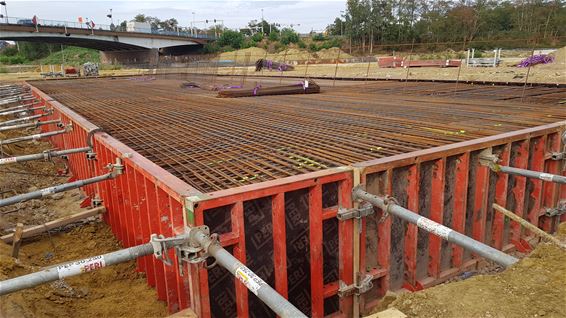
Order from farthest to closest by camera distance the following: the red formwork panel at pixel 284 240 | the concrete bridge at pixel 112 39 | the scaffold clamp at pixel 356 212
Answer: the concrete bridge at pixel 112 39
the scaffold clamp at pixel 356 212
the red formwork panel at pixel 284 240

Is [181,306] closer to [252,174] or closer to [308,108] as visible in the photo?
[252,174]

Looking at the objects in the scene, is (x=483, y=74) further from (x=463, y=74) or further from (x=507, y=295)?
(x=507, y=295)

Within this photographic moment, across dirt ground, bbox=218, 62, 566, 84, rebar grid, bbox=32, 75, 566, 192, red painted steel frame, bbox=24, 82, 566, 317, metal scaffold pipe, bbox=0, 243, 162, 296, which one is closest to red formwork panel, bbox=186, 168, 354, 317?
red painted steel frame, bbox=24, 82, 566, 317

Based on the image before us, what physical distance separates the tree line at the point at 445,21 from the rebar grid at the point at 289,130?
24.4 meters

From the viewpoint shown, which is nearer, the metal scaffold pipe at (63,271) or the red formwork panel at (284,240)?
the metal scaffold pipe at (63,271)

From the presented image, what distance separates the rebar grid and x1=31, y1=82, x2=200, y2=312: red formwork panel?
0.97 feet

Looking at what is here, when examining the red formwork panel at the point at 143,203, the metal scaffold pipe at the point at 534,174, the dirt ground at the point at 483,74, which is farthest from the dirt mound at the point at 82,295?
the dirt ground at the point at 483,74

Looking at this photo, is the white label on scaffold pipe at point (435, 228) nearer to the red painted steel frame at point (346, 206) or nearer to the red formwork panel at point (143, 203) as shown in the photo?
the red painted steel frame at point (346, 206)

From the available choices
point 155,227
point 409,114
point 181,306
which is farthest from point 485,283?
point 409,114

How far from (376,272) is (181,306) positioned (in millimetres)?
1965

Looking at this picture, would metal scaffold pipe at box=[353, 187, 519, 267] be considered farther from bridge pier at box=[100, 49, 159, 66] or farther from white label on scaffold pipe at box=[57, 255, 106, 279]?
bridge pier at box=[100, 49, 159, 66]

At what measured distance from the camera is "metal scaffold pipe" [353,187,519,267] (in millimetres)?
2760

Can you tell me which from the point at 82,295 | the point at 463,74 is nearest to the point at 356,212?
the point at 82,295

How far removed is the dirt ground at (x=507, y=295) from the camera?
8.14 ft
